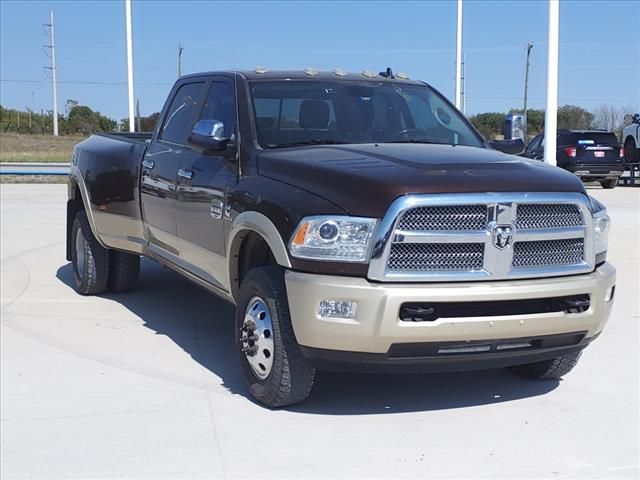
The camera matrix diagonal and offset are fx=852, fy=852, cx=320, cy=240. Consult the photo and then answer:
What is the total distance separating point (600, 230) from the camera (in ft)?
16.1

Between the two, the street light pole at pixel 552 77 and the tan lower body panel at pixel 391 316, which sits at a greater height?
the street light pole at pixel 552 77

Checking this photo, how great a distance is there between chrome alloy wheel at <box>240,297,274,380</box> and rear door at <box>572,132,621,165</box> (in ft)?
61.4

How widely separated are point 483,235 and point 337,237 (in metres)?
0.74

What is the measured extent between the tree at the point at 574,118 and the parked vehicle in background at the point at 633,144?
25.1 meters

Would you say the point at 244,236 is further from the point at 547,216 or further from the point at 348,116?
the point at 547,216

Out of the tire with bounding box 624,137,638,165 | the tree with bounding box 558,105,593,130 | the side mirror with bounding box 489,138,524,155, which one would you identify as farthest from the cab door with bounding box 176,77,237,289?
the tree with bounding box 558,105,593,130

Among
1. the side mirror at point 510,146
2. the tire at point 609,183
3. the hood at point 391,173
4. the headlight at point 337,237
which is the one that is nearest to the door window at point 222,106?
the hood at point 391,173

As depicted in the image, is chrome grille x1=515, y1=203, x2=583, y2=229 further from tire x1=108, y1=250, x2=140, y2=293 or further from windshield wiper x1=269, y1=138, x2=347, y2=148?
tire x1=108, y1=250, x2=140, y2=293

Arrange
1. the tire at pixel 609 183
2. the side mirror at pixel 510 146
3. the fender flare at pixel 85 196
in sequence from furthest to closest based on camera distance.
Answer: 1. the tire at pixel 609 183
2. the fender flare at pixel 85 196
3. the side mirror at pixel 510 146

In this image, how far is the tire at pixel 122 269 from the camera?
8.05 meters

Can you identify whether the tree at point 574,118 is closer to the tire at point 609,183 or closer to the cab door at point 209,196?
the tire at point 609,183

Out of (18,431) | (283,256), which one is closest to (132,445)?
(18,431)

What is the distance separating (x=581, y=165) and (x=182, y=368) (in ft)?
59.7

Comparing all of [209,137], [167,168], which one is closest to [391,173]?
[209,137]
